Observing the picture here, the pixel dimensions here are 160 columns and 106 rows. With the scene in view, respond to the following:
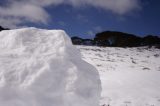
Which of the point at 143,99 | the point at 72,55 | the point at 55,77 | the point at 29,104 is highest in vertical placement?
A: the point at 72,55

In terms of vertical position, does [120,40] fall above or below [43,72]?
above

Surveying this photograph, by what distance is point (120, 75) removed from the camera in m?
13.1

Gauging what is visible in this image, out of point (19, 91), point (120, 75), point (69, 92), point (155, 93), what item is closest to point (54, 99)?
point (69, 92)

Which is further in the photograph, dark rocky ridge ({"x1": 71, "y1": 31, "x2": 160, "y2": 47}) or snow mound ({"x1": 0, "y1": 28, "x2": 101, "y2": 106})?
dark rocky ridge ({"x1": 71, "y1": 31, "x2": 160, "y2": 47})

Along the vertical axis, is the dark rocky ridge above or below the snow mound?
above

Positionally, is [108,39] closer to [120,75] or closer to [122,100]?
[120,75]

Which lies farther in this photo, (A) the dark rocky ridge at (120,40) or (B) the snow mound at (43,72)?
(A) the dark rocky ridge at (120,40)

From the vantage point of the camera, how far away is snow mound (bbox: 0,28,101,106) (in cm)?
279

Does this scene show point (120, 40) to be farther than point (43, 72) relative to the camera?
Yes

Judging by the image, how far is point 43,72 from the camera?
3027 millimetres

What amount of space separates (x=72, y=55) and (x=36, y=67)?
0.66 metres

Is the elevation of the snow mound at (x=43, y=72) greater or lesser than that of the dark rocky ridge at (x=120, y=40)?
lesser

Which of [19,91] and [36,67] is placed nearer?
[19,91]

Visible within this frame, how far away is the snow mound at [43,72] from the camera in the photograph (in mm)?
2789
